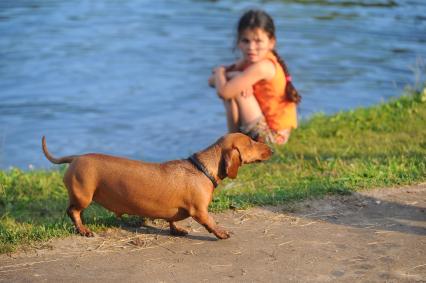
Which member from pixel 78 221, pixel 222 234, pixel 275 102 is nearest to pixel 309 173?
pixel 275 102

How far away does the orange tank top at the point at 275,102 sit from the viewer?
29.5 feet

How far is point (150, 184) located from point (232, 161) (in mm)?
563

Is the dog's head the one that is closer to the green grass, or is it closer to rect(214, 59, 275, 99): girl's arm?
the green grass

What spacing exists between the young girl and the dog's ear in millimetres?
3122

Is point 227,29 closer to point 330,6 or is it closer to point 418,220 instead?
point 330,6

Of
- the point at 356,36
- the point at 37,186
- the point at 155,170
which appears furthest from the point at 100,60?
the point at 155,170

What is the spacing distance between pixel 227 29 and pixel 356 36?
2409mm

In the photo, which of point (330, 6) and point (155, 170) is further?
point (330, 6)

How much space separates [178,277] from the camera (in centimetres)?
473

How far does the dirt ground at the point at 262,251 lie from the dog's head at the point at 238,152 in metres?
0.47

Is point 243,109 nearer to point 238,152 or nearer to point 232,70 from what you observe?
point 232,70

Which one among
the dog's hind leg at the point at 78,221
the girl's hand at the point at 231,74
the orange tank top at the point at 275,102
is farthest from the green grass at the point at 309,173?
the girl's hand at the point at 231,74

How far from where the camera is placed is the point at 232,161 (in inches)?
209

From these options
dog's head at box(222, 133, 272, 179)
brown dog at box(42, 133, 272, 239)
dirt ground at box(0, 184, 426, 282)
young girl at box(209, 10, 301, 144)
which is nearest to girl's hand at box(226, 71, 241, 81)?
young girl at box(209, 10, 301, 144)
